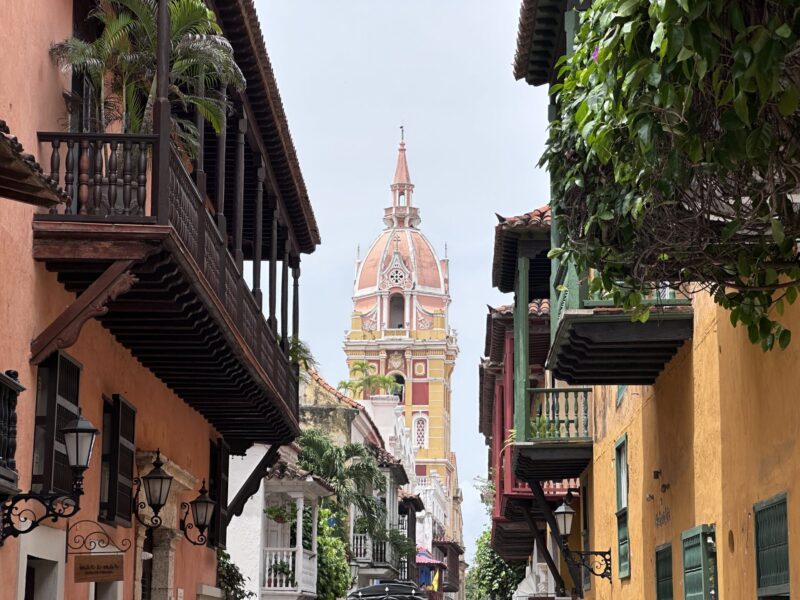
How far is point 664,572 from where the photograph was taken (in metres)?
13.6

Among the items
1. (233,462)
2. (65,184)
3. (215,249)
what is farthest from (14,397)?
(233,462)

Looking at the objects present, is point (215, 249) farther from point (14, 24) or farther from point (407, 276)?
point (407, 276)

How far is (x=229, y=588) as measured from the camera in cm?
2212

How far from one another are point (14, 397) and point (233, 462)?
21.9 meters

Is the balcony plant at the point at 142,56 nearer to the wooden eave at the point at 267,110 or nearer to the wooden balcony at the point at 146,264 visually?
the wooden balcony at the point at 146,264

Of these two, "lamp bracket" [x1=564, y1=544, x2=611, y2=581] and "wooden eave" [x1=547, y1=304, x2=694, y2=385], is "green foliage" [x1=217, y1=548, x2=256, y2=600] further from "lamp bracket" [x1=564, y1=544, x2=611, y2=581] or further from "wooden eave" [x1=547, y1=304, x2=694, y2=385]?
"wooden eave" [x1=547, y1=304, x2=694, y2=385]

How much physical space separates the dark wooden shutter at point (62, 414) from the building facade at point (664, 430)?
385 cm

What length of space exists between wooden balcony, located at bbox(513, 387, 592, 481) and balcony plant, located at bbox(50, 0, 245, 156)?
25.3ft

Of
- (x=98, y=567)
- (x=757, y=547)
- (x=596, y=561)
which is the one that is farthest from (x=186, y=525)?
(x=757, y=547)

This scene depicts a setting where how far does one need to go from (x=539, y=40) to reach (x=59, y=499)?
258 inches

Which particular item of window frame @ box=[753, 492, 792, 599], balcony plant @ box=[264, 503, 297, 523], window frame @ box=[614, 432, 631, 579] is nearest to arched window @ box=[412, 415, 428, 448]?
balcony plant @ box=[264, 503, 297, 523]

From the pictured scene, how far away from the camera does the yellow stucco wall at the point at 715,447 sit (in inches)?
349

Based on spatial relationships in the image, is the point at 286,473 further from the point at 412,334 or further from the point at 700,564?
the point at 412,334

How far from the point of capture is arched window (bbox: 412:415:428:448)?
11425 cm
